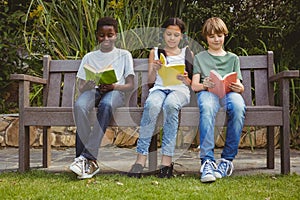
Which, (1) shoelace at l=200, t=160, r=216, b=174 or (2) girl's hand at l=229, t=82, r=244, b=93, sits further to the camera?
(2) girl's hand at l=229, t=82, r=244, b=93

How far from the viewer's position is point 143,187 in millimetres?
2459

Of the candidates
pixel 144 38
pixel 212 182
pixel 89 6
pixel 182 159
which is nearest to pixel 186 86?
pixel 212 182

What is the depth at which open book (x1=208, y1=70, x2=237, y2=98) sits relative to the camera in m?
2.87

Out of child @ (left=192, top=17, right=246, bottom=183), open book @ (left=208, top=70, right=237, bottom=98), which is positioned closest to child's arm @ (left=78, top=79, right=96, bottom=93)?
child @ (left=192, top=17, right=246, bottom=183)

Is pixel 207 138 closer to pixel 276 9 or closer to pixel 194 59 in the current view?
pixel 194 59

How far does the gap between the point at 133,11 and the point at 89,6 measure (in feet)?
1.47

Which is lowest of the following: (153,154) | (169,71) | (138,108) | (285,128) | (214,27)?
(153,154)

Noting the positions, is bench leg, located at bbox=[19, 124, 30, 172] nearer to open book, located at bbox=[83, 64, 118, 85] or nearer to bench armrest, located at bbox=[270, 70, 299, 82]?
open book, located at bbox=[83, 64, 118, 85]

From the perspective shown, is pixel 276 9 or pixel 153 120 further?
pixel 276 9

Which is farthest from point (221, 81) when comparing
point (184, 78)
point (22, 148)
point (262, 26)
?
point (262, 26)

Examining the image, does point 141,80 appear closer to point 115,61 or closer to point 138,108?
point 115,61

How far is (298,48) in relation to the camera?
473 centimetres

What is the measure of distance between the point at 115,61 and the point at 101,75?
315 mm

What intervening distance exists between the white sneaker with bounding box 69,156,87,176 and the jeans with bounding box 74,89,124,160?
0.03m
